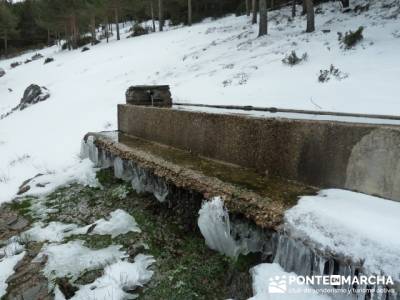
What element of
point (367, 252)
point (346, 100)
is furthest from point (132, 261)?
point (346, 100)

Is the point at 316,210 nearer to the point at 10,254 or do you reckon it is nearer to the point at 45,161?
the point at 10,254

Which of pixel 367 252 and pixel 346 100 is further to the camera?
pixel 346 100

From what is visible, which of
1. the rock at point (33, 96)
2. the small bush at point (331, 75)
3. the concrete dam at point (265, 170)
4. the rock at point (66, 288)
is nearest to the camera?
the concrete dam at point (265, 170)

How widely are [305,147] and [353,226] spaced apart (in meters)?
1.13

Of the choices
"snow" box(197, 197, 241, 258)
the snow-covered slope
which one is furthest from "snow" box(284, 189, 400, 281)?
the snow-covered slope

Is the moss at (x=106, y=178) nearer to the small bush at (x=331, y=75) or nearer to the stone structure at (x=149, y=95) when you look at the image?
the stone structure at (x=149, y=95)

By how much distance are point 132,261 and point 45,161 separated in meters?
5.55

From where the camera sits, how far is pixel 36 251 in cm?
394

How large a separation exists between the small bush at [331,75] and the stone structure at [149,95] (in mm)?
3789

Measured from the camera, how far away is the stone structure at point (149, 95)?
6.98 meters

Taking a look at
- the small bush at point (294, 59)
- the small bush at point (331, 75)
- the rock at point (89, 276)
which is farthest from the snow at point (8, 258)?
the small bush at point (294, 59)

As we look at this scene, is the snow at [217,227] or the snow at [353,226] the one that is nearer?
the snow at [353,226]

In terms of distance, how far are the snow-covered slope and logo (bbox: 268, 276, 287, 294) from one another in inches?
172

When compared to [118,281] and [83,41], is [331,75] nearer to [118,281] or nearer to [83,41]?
[118,281]
